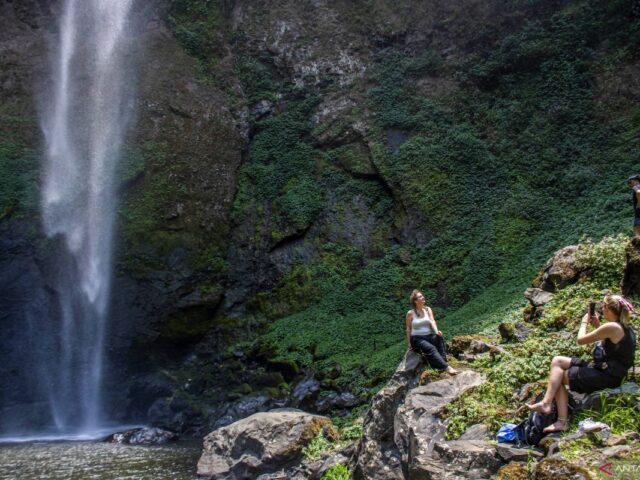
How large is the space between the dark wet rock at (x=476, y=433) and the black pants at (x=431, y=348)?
1.37 m

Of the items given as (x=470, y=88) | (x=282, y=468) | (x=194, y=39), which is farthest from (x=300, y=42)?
(x=282, y=468)

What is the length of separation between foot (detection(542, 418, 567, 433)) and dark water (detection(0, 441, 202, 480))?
6.91 meters

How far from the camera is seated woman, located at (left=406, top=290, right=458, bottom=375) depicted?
7.16 m

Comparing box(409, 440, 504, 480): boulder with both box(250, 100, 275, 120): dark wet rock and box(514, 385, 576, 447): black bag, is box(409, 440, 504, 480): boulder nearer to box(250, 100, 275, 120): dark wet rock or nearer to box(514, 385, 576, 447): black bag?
box(514, 385, 576, 447): black bag

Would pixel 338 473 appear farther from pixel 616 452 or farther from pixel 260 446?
pixel 616 452

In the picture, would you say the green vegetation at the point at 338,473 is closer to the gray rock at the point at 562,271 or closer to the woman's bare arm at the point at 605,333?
the woman's bare arm at the point at 605,333

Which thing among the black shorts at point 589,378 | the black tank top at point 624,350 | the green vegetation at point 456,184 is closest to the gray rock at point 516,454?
the black shorts at point 589,378

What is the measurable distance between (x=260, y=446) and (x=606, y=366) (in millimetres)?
5601

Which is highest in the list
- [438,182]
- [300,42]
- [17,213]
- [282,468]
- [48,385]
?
[300,42]

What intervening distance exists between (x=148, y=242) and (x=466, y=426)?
48.4ft

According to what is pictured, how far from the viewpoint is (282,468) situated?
870 centimetres

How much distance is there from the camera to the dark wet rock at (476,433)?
5.63 metres

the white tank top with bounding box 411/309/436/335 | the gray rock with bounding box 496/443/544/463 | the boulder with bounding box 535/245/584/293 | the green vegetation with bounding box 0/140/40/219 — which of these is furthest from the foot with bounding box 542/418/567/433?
the green vegetation with bounding box 0/140/40/219

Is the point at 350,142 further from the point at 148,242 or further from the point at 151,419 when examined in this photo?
the point at 151,419
